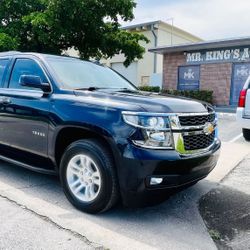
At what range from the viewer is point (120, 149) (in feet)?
10.9

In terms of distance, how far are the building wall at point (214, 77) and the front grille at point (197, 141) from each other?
46.9ft

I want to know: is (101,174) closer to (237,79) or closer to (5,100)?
(5,100)

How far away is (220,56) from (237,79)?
1.49 m

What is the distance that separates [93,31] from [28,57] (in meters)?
12.3

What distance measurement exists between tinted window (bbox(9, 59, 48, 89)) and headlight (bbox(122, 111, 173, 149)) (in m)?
1.51

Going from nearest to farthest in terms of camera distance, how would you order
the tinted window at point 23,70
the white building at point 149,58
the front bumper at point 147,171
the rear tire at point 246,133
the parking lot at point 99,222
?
the parking lot at point 99,222 → the front bumper at point 147,171 → the tinted window at point 23,70 → the rear tire at point 246,133 → the white building at point 149,58

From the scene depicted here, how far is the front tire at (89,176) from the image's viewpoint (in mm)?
3432

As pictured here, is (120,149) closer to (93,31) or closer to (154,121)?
(154,121)

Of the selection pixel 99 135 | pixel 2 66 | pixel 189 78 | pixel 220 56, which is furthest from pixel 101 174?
pixel 189 78

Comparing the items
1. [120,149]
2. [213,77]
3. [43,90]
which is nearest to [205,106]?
[120,149]

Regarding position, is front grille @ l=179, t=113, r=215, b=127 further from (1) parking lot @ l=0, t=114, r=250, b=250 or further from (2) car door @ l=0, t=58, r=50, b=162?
(2) car door @ l=0, t=58, r=50, b=162

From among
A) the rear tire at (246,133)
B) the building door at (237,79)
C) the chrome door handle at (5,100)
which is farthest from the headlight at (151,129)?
the building door at (237,79)

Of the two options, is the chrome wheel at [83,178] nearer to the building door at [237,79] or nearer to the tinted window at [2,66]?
the tinted window at [2,66]

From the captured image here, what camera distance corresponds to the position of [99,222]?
3514 millimetres
